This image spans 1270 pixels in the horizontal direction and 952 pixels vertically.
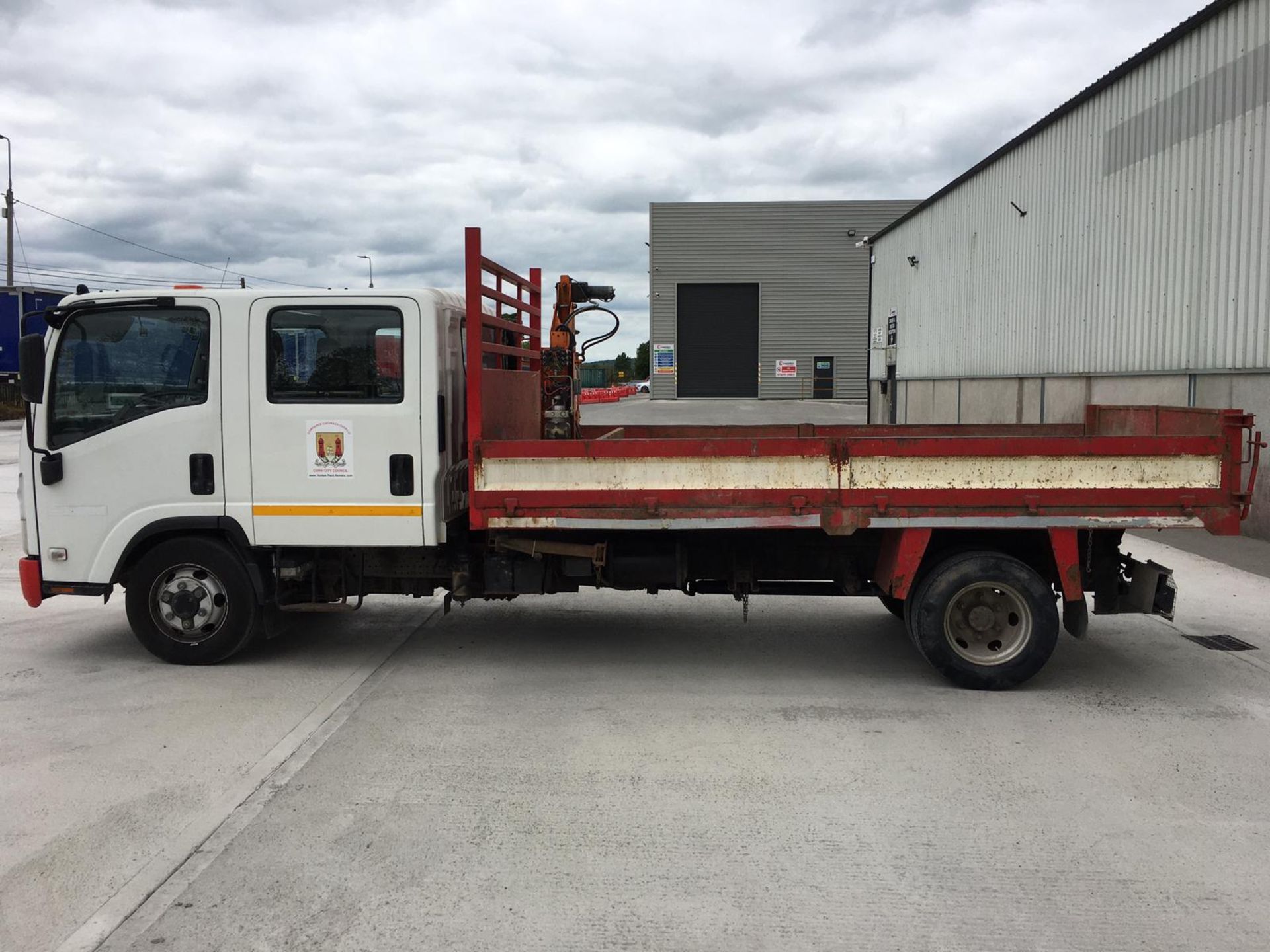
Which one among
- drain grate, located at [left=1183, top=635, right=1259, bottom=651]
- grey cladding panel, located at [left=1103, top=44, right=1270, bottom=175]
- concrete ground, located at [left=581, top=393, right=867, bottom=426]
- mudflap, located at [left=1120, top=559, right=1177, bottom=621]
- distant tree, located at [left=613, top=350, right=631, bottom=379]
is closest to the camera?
mudflap, located at [left=1120, top=559, right=1177, bottom=621]

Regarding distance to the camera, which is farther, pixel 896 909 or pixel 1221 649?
pixel 1221 649

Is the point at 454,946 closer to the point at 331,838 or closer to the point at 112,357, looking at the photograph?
the point at 331,838

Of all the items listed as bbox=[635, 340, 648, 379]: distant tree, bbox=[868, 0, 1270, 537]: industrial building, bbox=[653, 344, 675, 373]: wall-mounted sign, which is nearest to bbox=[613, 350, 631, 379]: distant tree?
bbox=[635, 340, 648, 379]: distant tree

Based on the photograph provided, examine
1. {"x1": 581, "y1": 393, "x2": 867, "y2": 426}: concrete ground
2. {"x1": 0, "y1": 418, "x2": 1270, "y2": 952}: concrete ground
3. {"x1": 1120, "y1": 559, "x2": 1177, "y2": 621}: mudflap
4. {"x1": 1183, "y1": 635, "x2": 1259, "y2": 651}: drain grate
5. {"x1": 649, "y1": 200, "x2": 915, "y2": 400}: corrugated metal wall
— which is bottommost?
{"x1": 0, "y1": 418, "x2": 1270, "y2": 952}: concrete ground

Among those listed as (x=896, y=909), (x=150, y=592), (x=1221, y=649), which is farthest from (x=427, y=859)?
(x=1221, y=649)

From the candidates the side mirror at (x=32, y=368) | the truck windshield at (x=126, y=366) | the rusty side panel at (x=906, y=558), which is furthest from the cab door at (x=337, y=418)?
the rusty side panel at (x=906, y=558)

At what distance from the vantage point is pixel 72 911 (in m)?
3.62

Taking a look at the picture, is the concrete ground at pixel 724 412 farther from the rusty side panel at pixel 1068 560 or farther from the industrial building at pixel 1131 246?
the rusty side panel at pixel 1068 560

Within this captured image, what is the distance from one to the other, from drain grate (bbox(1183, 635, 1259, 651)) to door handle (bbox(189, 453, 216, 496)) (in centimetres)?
681

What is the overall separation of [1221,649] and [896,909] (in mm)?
4695

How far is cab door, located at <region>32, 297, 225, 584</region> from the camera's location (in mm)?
6207

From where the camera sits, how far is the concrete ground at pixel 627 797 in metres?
3.58

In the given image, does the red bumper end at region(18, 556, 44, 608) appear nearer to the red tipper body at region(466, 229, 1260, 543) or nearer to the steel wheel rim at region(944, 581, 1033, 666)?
the red tipper body at region(466, 229, 1260, 543)

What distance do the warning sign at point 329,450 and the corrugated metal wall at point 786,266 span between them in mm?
41512
